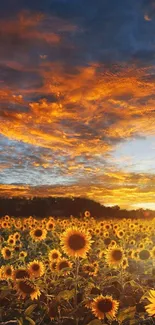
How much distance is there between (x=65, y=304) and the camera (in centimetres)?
670

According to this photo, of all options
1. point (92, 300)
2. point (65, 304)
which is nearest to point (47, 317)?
point (65, 304)

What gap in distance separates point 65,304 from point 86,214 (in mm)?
21322

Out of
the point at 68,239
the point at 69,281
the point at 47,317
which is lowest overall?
the point at 47,317

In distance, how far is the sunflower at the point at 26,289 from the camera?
7086 millimetres

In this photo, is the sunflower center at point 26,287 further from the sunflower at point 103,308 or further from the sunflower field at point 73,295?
the sunflower at point 103,308

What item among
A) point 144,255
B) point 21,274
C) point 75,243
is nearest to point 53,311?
point 21,274

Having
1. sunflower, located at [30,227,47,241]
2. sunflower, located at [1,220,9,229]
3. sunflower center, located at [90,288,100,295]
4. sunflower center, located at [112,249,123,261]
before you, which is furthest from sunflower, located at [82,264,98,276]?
sunflower, located at [1,220,9,229]

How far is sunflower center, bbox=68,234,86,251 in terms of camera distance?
7.75 m

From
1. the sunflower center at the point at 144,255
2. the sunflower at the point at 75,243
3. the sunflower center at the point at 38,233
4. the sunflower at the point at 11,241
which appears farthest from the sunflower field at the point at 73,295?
the sunflower at the point at 11,241

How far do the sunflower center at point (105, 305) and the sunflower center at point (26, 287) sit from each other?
1267 millimetres

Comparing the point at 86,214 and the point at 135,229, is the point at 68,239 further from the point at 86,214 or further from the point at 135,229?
the point at 86,214

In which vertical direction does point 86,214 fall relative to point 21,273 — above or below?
above

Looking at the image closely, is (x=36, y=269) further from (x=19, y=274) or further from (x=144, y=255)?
(x=144, y=255)

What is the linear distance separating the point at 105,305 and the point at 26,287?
4.75ft
